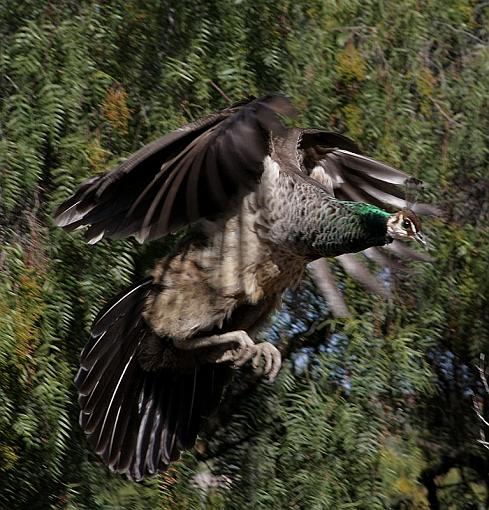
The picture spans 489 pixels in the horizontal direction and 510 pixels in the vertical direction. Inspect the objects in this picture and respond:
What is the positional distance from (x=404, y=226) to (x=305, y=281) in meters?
1.24

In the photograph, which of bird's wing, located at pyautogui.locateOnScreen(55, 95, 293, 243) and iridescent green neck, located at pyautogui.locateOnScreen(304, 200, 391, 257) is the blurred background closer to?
bird's wing, located at pyautogui.locateOnScreen(55, 95, 293, 243)

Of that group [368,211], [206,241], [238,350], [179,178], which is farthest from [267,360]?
[179,178]

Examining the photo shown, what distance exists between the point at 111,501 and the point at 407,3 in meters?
2.67

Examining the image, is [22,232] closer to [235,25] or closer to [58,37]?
[58,37]

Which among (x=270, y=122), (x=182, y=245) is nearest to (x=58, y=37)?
(x=182, y=245)

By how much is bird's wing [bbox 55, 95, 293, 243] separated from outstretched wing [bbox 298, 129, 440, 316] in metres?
0.77

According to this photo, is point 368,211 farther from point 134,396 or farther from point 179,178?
point 134,396

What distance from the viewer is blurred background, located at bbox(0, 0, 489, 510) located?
15.7 feet

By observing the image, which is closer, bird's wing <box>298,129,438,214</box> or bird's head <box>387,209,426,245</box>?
bird's head <box>387,209,426,245</box>

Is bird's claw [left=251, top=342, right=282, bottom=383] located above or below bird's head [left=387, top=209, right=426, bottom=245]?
below

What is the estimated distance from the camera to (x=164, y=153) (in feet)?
14.0

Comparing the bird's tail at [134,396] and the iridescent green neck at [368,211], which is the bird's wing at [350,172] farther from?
the bird's tail at [134,396]

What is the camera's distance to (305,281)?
554cm

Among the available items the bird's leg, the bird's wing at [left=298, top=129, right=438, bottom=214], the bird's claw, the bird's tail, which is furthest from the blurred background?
the bird's claw
